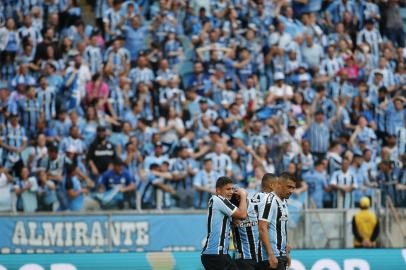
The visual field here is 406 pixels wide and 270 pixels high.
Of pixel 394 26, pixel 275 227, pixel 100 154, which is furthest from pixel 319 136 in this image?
pixel 275 227

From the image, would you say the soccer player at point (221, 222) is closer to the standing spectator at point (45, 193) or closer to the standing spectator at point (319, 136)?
the standing spectator at point (45, 193)

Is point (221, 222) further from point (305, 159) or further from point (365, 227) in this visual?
point (305, 159)

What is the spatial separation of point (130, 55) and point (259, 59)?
299cm

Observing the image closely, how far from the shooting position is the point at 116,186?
69.7 feet

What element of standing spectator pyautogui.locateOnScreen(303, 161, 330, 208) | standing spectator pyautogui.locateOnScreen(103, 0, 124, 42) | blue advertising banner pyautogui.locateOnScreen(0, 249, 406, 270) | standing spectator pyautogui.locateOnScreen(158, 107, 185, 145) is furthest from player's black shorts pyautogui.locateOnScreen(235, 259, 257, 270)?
standing spectator pyautogui.locateOnScreen(103, 0, 124, 42)

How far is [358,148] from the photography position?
24062mm

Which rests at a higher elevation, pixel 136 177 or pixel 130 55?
pixel 130 55

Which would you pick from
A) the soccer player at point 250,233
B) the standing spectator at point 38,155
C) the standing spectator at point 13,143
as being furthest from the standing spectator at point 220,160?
→ the soccer player at point 250,233

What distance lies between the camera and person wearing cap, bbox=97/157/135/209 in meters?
20.8

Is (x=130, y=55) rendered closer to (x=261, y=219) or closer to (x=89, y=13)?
(x=89, y=13)

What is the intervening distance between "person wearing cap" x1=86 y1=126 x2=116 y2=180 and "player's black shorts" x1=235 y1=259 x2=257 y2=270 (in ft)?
26.4

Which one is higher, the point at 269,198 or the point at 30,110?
the point at 30,110

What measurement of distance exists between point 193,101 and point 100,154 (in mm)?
2789

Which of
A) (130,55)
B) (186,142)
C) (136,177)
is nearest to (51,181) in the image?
(136,177)
